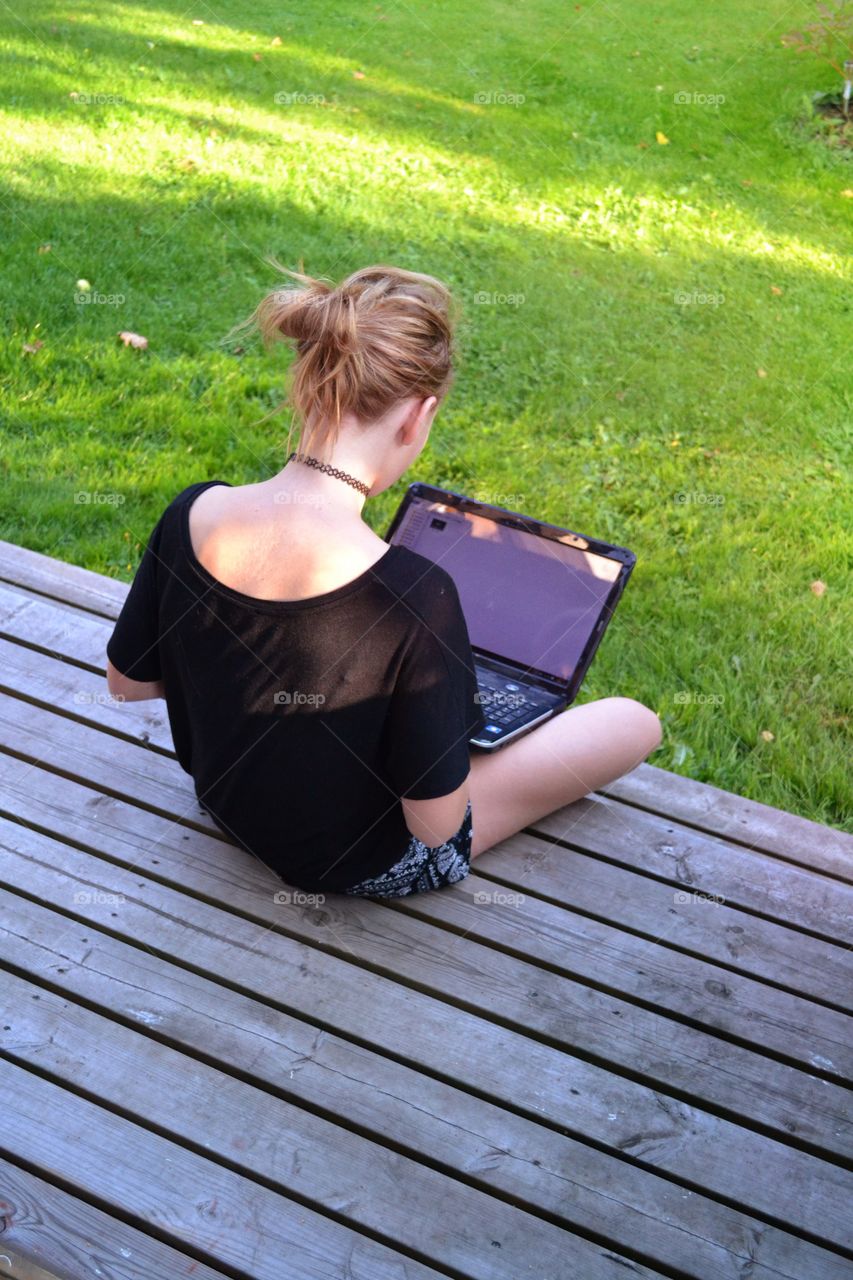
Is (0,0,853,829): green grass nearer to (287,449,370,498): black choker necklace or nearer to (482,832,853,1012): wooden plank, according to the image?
(482,832,853,1012): wooden plank

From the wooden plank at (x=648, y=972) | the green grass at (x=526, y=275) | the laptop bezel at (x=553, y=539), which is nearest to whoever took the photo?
the wooden plank at (x=648, y=972)

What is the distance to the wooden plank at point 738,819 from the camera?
2752mm

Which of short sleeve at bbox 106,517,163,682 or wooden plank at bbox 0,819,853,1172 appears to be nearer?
wooden plank at bbox 0,819,853,1172

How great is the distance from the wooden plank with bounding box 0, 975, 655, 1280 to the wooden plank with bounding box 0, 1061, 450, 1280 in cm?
2

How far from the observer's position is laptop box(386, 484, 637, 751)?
2.89 meters

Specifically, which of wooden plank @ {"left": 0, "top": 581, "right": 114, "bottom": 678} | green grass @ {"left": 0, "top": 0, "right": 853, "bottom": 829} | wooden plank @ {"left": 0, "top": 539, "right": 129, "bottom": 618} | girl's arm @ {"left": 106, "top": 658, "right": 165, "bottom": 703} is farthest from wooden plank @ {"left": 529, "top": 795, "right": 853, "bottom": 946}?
wooden plank @ {"left": 0, "top": 539, "right": 129, "bottom": 618}

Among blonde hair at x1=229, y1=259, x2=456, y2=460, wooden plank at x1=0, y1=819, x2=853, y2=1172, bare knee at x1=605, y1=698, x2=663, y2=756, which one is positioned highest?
blonde hair at x1=229, y1=259, x2=456, y2=460

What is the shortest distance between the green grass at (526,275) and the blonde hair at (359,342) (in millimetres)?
2002

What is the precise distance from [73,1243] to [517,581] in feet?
5.71

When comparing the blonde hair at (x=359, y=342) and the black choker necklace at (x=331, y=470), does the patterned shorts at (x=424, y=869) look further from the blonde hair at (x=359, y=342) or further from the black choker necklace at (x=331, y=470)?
the blonde hair at (x=359, y=342)

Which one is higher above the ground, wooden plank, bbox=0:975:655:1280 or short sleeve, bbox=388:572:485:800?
short sleeve, bbox=388:572:485:800

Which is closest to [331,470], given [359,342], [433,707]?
[359,342]

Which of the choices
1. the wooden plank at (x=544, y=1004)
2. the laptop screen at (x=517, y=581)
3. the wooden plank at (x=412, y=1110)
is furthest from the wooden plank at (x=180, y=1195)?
the laptop screen at (x=517, y=581)

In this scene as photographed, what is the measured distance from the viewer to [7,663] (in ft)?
9.93
